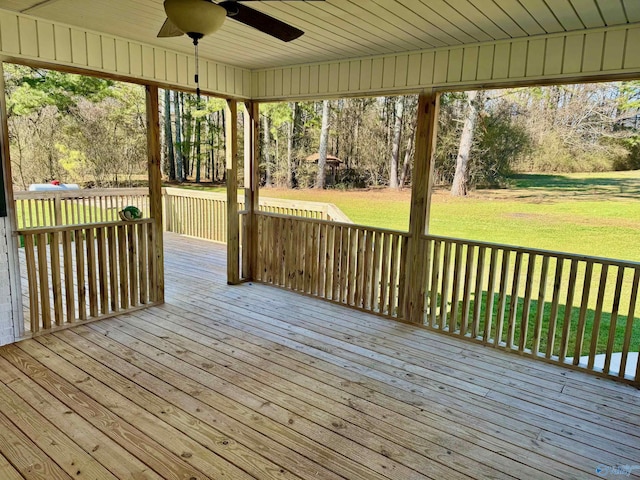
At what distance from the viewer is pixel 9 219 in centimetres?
323

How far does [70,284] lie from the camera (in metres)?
3.74

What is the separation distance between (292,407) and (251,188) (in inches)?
126

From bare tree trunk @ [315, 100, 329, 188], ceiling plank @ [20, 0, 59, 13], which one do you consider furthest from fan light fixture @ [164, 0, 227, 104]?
bare tree trunk @ [315, 100, 329, 188]

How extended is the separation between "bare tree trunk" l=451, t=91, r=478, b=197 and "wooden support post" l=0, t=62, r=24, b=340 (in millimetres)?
7190

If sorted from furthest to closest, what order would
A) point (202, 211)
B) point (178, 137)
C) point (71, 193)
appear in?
point (178, 137) < point (202, 211) < point (71, 193)

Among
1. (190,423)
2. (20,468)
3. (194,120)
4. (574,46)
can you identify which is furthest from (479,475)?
(194,120)

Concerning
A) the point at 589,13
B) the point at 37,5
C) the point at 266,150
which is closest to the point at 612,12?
the point at 589,13

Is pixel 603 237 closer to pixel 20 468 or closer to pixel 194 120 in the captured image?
pixel 20 468

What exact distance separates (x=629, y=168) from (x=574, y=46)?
16.1ft

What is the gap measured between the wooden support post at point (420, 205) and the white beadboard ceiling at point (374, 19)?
578 mm

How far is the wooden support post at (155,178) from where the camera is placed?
4.07 metres

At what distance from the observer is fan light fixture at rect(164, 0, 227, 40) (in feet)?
5.87

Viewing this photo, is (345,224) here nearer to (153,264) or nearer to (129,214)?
(153,264)

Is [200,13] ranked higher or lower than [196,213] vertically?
higher
